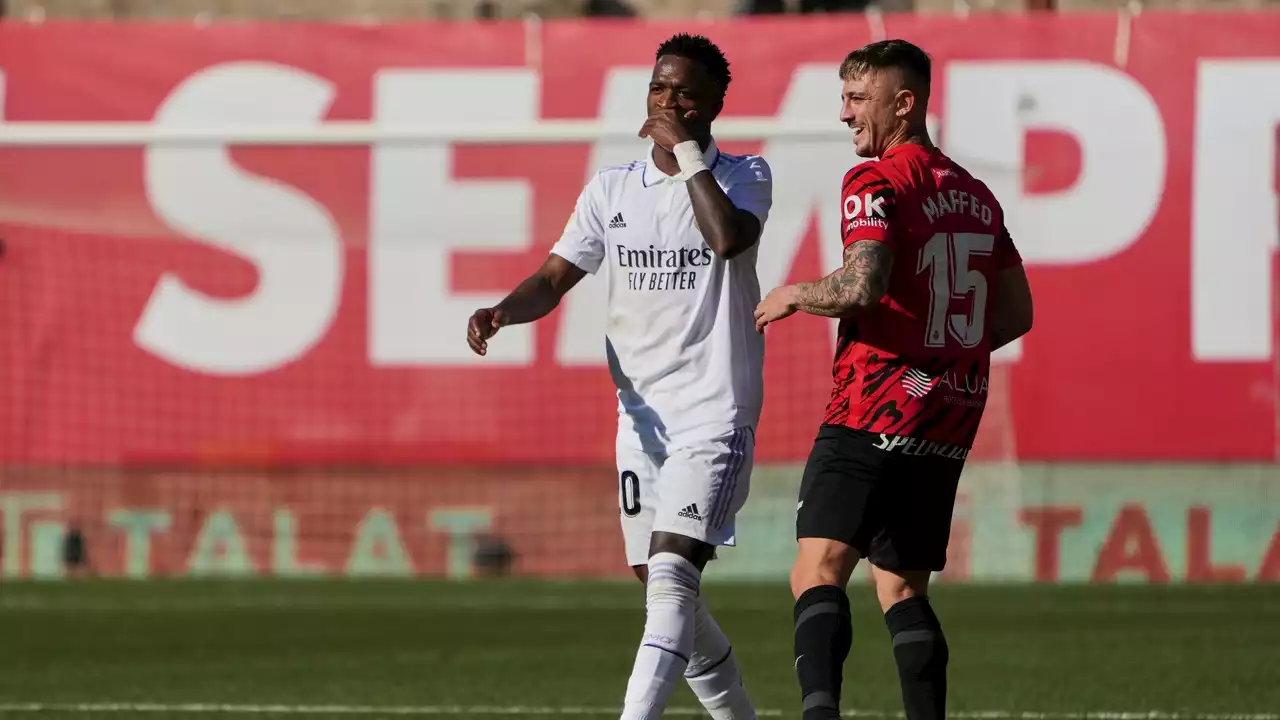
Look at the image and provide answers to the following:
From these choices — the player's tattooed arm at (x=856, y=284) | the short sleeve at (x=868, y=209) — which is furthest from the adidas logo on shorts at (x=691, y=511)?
the short sleeve at (x=868, y=209)

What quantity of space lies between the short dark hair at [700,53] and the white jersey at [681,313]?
9.2 inches

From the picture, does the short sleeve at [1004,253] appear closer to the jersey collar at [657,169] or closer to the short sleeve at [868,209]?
the short sleeve at [868,209]

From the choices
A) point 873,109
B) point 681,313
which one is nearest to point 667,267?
point 681,313

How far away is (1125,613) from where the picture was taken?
1232cm

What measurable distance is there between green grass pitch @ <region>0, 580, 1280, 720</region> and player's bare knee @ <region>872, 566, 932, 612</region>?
2428 millimetres

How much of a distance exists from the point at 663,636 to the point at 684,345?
2.74 feet

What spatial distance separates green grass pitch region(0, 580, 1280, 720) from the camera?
852cm

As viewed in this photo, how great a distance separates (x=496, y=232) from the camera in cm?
1541

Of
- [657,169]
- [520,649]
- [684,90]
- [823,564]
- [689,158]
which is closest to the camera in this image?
[823,564]

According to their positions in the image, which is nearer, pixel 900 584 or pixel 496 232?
pixel 900 584

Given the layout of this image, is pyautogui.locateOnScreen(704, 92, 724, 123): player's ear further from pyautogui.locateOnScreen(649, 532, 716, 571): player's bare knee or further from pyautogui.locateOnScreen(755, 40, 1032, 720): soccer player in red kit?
pyautogui.locateOnScreen(649, 532, 716, 571): player's bare knee

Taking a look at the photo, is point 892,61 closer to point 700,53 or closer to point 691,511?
point 700,53

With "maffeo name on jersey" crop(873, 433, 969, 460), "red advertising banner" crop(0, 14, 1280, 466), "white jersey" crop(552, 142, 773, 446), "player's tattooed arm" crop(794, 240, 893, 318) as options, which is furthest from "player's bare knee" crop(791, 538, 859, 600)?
"red advertising banner" crop(0, 14, 1280, 466)

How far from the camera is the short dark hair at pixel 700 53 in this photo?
5.99 metres
